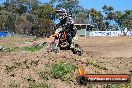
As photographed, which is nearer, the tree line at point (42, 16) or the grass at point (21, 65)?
the grass at point (21, 65)

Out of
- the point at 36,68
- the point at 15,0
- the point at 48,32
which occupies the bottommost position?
the point at 48,32

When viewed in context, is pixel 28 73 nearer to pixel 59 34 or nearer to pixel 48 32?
pixel 59 34

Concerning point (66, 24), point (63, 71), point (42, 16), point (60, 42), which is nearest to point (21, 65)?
point (63, 71)

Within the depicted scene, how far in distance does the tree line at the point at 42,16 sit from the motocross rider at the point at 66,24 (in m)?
79.4

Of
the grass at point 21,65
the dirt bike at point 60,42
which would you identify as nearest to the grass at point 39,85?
the grass at point 21,65

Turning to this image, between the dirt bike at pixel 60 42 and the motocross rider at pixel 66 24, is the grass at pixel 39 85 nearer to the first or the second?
the motocross rider at pixel 66 24

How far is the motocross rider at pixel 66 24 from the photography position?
51.9ft

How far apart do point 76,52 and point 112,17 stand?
101m

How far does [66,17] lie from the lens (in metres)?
16.0

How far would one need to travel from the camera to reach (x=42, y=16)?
360 ft

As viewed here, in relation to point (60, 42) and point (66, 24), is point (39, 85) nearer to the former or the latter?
point (66, 24)

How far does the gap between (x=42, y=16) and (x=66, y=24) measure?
308 feet

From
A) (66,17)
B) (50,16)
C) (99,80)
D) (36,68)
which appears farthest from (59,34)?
(50,16)

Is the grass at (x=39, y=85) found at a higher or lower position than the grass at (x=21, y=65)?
higher
